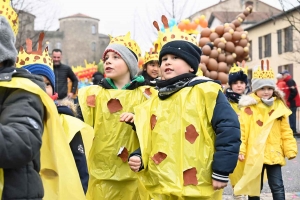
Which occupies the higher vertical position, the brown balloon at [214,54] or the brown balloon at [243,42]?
the brown balloon at [243,42]

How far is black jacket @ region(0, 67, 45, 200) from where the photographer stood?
1.91 meters

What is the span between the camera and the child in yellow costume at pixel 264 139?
5516mm

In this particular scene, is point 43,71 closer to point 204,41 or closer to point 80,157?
point 80,157

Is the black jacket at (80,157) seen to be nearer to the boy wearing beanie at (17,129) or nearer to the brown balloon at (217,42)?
the boy wearing beanie at (17,129)

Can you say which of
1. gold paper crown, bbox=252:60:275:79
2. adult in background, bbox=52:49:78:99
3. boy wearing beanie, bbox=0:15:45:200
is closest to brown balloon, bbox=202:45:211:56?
adult in background, bbox=52:49:78:99

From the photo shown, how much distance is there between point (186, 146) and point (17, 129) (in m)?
1.62

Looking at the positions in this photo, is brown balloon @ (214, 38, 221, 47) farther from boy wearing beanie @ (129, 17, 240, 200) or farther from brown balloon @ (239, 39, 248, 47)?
boy wearing beanie @ (129, 17, 240, 200)

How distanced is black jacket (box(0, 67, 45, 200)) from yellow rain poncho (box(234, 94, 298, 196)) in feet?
12.7

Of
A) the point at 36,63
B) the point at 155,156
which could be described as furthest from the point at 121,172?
the point at 36,63

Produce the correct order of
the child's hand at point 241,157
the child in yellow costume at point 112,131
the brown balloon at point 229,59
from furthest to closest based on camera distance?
the brown balloon at point 229,59 < the child's hand at point 241,157 < the child in yellow costume at point 112,131

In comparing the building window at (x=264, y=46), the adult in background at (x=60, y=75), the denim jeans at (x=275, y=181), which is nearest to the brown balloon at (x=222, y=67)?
the adult in background at (x=60, y=75)

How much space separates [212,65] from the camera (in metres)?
12.9

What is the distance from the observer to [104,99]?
4352 mm

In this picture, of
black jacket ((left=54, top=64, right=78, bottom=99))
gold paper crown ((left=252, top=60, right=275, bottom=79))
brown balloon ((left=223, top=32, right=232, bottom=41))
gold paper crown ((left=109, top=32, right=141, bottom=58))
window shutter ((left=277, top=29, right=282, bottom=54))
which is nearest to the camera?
gold paper crown ((left=109, top=32, right=141, bottom=58))
